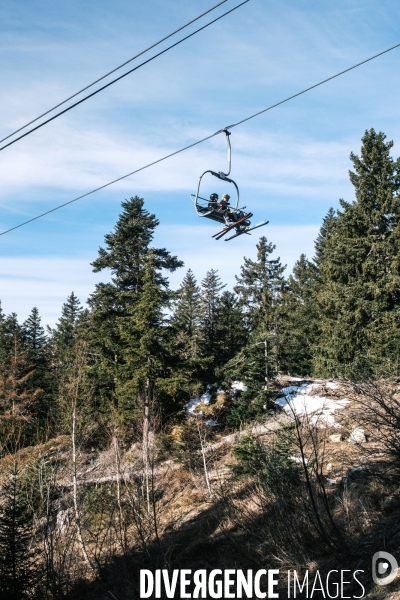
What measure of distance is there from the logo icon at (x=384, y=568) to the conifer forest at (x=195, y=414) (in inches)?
5.3

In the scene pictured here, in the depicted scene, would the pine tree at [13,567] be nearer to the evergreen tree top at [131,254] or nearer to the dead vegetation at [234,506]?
the dead vegetation at [234,506]

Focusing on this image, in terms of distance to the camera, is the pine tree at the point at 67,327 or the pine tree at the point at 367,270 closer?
the pine tree at the point at 367,270

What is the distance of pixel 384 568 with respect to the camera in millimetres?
6484

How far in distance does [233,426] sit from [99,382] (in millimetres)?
9017

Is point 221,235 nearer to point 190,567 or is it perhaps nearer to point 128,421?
point 190,567

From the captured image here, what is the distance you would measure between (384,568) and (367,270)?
21975 mm

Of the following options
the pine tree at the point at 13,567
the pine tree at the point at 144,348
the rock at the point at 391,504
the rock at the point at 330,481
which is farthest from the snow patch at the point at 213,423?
the pine tree at the point at 13,567

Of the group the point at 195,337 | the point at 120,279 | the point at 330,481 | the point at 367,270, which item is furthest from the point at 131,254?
the point at 330,481

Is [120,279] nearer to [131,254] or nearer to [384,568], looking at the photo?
[131,254]

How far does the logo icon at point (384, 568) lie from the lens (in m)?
6.36

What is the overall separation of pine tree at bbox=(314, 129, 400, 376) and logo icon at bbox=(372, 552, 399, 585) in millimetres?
18566

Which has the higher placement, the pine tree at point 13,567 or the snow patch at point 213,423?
the snow patch at point 213,423

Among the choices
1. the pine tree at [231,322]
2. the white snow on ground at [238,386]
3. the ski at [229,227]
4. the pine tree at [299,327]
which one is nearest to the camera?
the ski at [229,227]

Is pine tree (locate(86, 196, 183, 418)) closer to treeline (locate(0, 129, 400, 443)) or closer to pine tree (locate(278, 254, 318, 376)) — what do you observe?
treeline (locate(0, 129, 400, 443))
